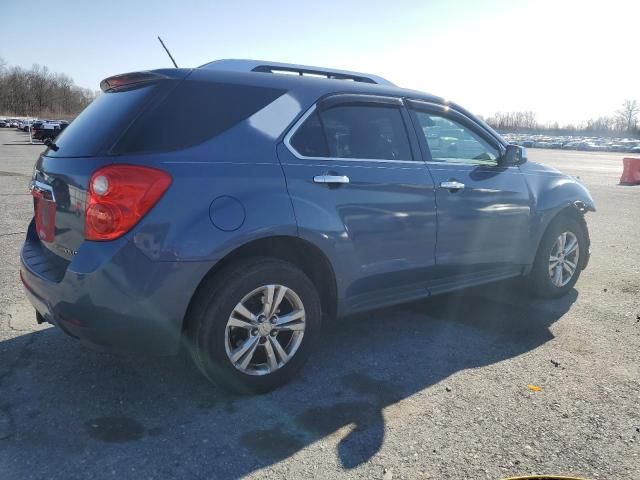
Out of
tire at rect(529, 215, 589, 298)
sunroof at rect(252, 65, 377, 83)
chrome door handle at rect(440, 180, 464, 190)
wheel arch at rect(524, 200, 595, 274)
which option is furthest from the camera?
tire at rect(529, 215, 589, 298)

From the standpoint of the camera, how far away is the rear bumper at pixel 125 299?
268 centimetres

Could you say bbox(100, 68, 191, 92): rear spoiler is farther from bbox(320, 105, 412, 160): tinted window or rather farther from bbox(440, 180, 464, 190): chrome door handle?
bbox(440, 180, 464, 190): chrome door handle

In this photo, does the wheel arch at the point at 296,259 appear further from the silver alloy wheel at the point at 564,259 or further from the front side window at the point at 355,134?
the silver alloy wheel at the point at 564,259

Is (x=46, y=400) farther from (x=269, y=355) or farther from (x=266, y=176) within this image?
(x=266, y=176)

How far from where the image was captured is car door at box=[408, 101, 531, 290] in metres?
4.01

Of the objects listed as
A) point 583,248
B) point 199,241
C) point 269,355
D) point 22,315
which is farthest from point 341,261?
point 583,248

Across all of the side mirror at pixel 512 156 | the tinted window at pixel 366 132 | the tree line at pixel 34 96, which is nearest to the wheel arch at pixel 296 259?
the tinted window at pixel 366 132

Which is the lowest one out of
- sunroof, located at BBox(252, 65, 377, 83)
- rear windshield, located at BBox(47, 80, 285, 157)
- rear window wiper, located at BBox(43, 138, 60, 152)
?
rear window wiper, located at BBox(43, 138, 60, 152)

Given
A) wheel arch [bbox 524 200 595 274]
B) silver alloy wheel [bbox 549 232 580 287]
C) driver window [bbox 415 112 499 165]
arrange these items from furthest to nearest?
silver alloy wheel [bbox 549 232 580 287] < wheel arch [bbox 524 200 595 274] < driver window [bbox 415 112 499 165]

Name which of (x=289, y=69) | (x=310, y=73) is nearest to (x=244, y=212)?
(x=289, y=69)

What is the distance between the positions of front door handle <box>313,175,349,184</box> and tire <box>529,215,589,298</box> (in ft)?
8.09

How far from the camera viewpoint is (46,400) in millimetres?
3051

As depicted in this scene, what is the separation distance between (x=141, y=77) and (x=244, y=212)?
3.38ft

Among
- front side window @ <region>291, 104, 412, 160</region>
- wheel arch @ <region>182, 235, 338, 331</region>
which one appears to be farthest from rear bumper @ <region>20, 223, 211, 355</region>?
front side window @ <region>291, 104, 412, 160</region>
